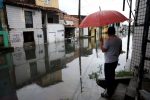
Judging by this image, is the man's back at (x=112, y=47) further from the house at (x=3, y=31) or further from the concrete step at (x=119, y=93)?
the house at (x=3, y=31)

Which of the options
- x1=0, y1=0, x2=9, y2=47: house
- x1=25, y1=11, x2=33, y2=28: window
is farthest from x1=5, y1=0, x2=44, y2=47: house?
x1=0, y1=0, x2=9, y2=47: house

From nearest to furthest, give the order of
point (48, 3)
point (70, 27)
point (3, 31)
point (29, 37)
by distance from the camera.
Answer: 1. point (3, 31)
2. point (29, 37)
3. point (48, 3)
4. point (70, 27)

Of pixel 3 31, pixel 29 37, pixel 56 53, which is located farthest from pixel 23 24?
pixel 56 53

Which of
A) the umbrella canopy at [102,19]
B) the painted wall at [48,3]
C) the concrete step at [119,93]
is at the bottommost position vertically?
the concrete step at [119,93]

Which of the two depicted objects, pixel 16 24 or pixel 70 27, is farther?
pixel 70 27

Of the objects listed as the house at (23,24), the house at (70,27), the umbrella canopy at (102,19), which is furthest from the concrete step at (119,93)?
the house at (70,27)

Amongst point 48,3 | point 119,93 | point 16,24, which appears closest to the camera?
point 119,93

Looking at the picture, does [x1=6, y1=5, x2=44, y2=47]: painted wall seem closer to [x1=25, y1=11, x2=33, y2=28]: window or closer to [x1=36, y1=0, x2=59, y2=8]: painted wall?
[x1=25, y1=11, x2=33, y2=28]: window

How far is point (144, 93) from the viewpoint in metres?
2.49

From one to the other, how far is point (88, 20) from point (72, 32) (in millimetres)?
32500

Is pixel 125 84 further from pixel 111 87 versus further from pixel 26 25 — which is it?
pixel 26 25

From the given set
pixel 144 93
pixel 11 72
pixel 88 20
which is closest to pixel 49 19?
pixel 11 72

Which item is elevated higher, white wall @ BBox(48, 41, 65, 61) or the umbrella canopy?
the umbrella canopy

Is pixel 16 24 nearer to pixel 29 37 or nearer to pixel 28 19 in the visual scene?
pixel 28 19
